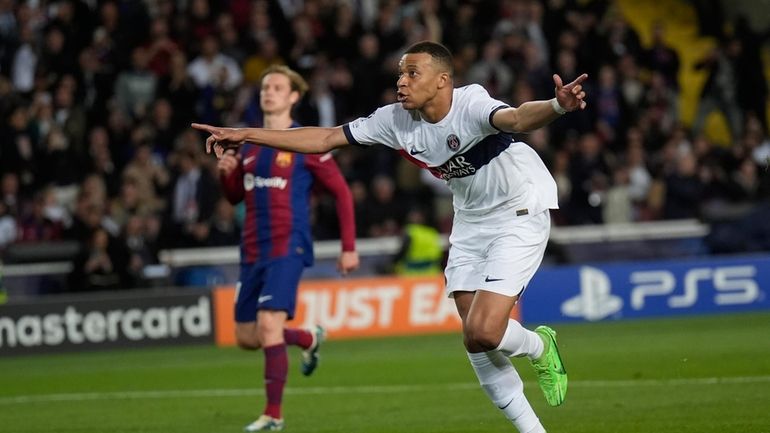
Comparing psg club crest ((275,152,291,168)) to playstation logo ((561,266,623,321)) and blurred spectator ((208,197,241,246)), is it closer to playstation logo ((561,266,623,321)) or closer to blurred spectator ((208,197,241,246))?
blurred spectator ((208,197,241,246))

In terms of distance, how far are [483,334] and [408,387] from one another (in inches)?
186

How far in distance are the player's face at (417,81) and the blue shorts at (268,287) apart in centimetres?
251

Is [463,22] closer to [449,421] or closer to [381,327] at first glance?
[381,327]

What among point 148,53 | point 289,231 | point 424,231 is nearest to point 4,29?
point 148,53

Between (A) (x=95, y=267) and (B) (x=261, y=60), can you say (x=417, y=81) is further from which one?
(B) (x=261, y=60)

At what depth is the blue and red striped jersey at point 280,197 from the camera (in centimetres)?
1023

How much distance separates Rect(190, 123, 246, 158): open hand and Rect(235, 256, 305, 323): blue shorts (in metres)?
2.45

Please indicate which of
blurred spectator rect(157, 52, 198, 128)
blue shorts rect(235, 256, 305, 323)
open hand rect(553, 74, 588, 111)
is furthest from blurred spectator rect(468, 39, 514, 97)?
open hand rect(553, 74, 588, 111)

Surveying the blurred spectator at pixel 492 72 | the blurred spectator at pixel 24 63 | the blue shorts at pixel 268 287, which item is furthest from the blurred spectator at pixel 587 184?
the blue shorts at pixel 268 287

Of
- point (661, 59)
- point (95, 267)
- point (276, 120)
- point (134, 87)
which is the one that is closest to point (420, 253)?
point (95, 267)

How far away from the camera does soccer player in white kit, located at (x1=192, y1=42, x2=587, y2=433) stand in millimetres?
7723

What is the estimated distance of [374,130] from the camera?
819 cm

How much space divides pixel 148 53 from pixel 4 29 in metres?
2.00

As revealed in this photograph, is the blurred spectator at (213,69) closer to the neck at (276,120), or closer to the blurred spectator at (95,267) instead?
the blurred spectator at (95,267)
